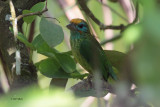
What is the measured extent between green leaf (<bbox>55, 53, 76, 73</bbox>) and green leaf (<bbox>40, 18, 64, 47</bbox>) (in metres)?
0.08

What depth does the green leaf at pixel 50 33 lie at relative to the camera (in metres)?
0.61

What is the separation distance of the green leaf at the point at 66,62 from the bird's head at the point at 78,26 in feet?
2.20

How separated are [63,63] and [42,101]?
501mm

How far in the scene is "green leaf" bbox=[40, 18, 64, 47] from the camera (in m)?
0.61

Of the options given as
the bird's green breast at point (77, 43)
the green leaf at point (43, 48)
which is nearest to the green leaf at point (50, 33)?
the green leaf at point (43, 48)

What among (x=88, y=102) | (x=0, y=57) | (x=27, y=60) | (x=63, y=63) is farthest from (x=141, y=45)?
(x=88, y=102)

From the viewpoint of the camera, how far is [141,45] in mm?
194

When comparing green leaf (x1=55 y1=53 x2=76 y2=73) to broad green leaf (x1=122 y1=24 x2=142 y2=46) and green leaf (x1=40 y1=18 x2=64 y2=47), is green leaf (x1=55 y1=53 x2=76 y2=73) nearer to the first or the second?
green leaf (x1=40 y1=18 x2=64 y2=47)

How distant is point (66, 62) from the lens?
0.71 meters

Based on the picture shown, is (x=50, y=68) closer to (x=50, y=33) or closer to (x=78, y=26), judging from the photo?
(x=50, y=33)

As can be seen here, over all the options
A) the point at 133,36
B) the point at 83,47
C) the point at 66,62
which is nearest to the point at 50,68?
the point at 66,62

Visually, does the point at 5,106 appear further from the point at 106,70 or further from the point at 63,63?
the point at 106,70

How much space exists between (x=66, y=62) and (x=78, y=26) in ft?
2.66

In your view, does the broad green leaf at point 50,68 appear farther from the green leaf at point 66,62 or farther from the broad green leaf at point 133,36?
the broad green leaf at point 133,36
